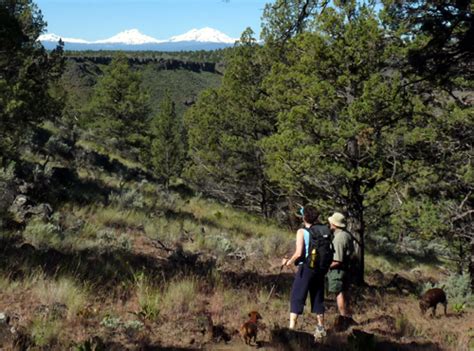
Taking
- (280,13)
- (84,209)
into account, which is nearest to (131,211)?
(84,209)

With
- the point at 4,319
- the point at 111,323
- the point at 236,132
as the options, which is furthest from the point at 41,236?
the point at 236,132

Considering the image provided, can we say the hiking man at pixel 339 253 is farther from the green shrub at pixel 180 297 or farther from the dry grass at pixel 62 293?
the dry grass at pixel 62 293

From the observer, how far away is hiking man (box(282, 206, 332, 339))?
18.4ft

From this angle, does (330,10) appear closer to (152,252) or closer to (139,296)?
(152,252)

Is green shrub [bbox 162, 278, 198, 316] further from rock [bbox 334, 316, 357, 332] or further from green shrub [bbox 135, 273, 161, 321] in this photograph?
rock [bbox 334, 316, 357, 332]

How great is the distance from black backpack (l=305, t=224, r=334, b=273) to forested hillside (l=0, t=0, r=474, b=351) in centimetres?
86

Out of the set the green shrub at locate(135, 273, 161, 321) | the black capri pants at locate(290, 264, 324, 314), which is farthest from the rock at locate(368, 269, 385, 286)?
the green shrub at locate(135, 273, 161, 321)

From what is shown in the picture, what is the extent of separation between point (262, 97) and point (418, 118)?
794 cm

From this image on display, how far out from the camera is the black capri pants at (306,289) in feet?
18.8

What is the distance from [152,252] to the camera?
9.33 meters

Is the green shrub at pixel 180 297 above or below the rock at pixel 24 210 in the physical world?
below

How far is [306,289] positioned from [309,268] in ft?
1.03

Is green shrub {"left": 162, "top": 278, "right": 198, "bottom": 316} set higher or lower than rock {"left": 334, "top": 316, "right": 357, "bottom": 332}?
higher

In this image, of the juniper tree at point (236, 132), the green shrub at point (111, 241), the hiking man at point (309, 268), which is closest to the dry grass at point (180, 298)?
the hiking man at point (309, 268)
